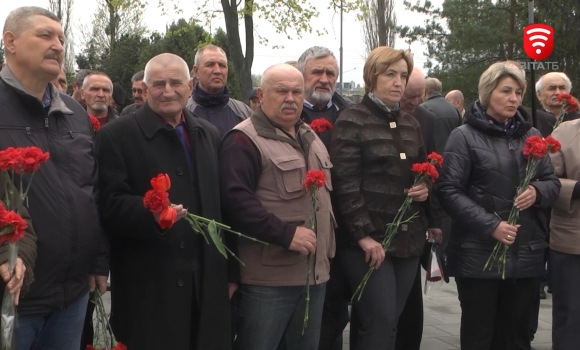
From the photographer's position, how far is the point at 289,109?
13.7 feet

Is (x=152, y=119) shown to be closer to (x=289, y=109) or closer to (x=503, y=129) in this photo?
(x=289, y=109)

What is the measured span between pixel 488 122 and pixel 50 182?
2.83 meters

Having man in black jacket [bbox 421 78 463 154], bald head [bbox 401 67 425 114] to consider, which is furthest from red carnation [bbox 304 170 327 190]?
man in black jacket [bbox 421 78 463 154]

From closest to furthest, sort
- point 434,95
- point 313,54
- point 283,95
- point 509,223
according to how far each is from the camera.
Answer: point 283,95 < point 509,223 < point 313,54 < point 434,95

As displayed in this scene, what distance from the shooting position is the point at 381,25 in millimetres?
43844

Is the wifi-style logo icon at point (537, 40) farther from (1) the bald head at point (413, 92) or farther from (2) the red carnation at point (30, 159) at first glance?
(2) the red carnation at point (30, 159)

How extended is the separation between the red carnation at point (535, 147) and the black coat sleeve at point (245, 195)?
5.41 feet

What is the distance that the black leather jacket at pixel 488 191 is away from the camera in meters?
4.74

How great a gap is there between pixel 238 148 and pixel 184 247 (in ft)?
2.03

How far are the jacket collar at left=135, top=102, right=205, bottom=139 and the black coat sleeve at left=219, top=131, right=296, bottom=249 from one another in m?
0.22

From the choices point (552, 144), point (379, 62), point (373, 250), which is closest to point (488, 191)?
point (552, 144)

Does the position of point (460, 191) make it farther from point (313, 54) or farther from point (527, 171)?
point (313, 54)

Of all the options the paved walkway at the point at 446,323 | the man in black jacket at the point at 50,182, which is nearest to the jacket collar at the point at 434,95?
the paved walkway at the point at 446,323

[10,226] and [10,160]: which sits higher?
[10,160]
